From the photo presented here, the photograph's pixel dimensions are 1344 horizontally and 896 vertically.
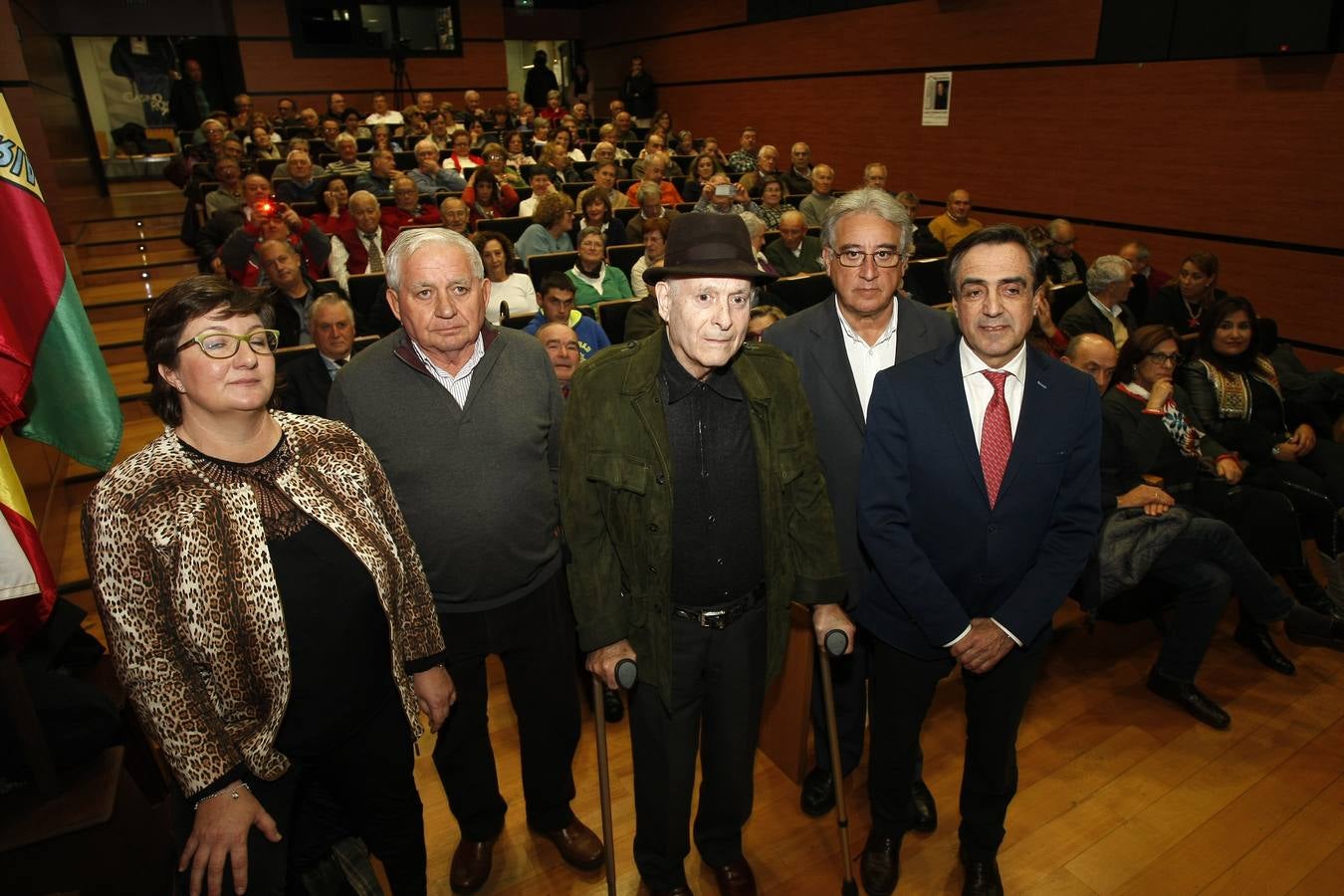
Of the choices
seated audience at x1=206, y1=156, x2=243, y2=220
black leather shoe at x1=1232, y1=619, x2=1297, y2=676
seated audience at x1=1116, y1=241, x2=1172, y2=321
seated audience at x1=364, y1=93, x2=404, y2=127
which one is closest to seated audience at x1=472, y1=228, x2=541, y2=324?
seated audience at x1=206, y1=156, x2=243, y2=220

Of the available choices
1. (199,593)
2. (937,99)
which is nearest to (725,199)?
(937,99)

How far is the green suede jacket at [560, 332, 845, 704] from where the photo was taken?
1.57 meters

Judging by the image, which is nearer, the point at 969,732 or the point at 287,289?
the point at 969,732

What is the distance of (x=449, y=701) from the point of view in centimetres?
170

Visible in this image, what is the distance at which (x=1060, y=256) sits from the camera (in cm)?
562

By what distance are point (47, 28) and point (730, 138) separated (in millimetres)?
7979

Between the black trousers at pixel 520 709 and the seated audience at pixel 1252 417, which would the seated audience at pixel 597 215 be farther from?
the black trousers at pixel 520 709

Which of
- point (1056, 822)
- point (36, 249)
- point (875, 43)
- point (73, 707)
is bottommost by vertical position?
point (1056, 822)

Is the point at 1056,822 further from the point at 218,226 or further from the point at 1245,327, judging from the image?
the point at 218,226

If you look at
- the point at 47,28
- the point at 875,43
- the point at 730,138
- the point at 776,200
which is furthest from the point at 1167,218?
the point at 47,28

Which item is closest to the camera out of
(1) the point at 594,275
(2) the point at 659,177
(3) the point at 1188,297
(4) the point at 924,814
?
(4) the point at 924,814

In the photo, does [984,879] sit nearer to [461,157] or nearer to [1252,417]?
[1252,417]

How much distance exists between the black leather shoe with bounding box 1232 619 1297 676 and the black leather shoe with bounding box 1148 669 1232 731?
410 mm

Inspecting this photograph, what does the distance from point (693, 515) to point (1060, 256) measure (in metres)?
5.10
